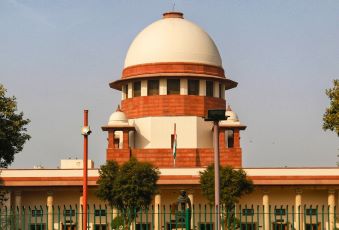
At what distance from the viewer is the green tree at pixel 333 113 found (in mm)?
45156

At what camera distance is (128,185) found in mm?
54062

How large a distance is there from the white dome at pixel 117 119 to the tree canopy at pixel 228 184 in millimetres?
10905

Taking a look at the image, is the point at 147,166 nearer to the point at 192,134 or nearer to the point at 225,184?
the point at 225,184

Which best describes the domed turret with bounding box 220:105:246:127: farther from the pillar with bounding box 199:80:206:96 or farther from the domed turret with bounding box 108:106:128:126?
the domed turret with bounding box 108:106:128:126

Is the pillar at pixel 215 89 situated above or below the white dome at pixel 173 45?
below

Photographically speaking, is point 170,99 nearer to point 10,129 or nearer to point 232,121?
point 232,121

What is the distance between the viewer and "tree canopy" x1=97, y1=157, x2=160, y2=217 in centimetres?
5419

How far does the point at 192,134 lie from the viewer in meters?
65.6

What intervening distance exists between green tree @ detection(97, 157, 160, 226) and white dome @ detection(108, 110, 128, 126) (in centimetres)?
956

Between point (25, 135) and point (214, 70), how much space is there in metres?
23.2

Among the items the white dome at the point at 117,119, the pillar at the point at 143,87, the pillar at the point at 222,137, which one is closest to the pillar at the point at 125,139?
the white dome at the point at 117,119

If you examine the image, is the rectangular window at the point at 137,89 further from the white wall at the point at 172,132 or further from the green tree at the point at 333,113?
the green tree at the point at 333,113

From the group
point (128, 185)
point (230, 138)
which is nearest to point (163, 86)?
point (230, 138)

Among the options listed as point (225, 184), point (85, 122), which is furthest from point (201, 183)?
point (85, 122)
